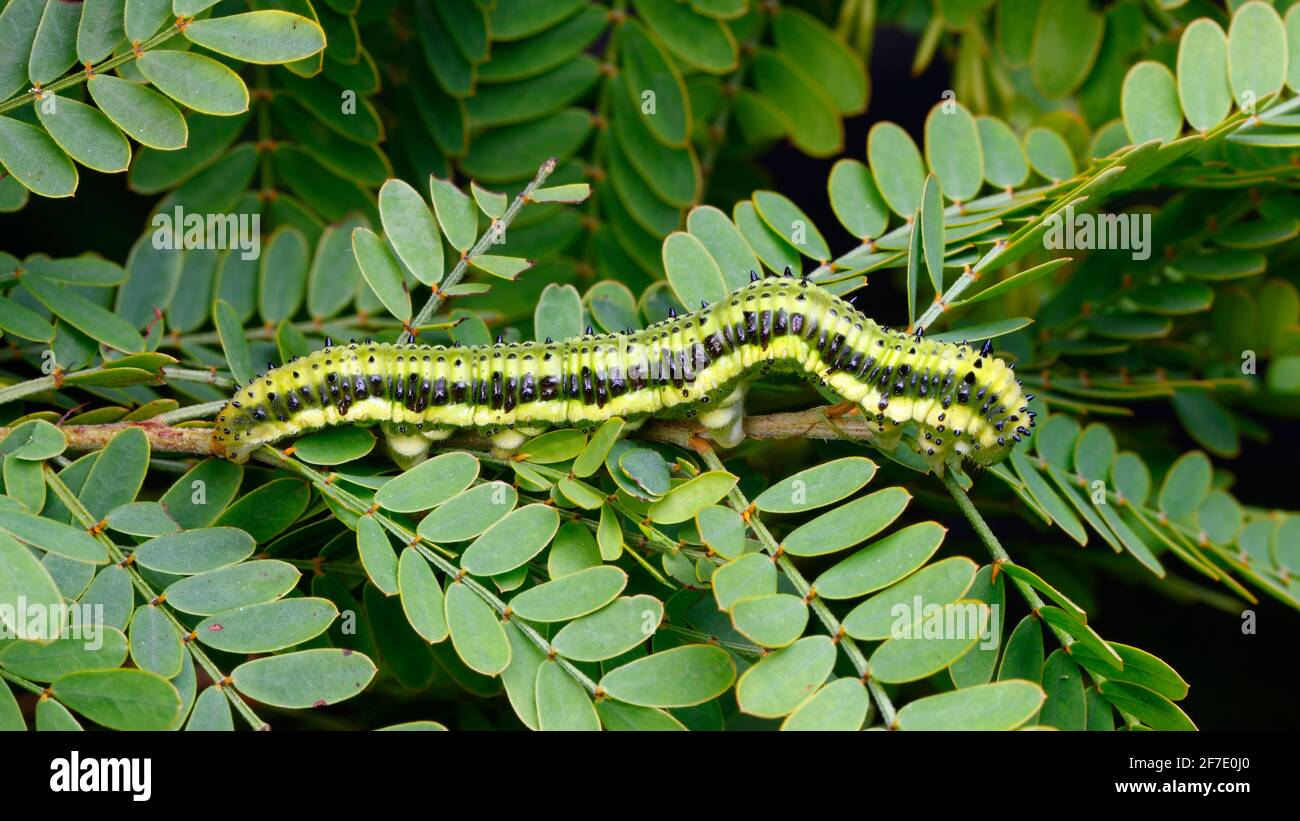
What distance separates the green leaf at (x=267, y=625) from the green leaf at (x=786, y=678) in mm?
621

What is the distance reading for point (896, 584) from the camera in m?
1.55

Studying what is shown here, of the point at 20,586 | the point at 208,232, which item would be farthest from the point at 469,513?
the point at 208,232

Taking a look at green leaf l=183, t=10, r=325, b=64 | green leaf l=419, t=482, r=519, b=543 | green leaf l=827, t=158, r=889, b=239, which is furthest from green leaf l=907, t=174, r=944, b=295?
green leaf l=183, t=10, r=325, b=64

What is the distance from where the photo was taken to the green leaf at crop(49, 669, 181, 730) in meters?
1.32

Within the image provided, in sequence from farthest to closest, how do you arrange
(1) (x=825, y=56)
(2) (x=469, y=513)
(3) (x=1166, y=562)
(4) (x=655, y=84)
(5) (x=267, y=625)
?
(3) (x=1166, y=562) < (1) (x=825, y=56) < (4) (x=655, y=84) < (2) (x=469, y=513) < (5) (x=267, y=625)

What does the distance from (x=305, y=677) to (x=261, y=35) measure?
1.02m

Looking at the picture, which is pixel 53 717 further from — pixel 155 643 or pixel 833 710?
pixel 833 710

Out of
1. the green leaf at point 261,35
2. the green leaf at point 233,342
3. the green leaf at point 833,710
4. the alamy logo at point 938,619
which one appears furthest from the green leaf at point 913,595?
the green leaf at point 261,35

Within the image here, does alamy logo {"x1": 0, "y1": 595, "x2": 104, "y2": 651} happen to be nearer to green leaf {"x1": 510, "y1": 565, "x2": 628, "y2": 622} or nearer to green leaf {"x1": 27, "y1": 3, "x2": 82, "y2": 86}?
green leaf {"x1": 510, "y1": 565, "x2": 628, "y2": 622}

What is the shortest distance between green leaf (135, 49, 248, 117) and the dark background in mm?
1173

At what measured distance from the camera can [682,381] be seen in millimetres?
1707
